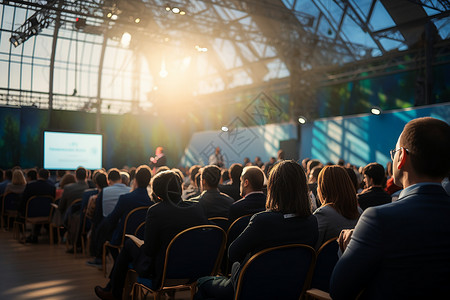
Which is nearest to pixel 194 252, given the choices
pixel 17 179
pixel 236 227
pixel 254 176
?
pixel 236 227

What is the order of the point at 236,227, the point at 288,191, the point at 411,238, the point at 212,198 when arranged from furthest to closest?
the point at 212,198 → the point at 236,227 → the point at 288,191 → the point at 411,238

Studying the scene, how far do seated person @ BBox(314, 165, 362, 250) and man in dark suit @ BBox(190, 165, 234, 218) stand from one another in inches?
52.8

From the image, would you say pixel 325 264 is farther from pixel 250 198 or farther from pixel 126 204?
pixel 126 204

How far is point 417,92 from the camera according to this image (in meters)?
11.7

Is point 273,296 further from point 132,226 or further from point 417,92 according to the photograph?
point 417,92

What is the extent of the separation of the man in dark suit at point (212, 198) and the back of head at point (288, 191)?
172cm

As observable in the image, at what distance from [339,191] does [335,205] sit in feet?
0.31

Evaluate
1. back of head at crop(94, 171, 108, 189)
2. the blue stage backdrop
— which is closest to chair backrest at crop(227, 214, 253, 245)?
back of head at crop(94, 171, 108, 189)

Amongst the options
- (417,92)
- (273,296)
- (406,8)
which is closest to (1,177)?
(273,296)

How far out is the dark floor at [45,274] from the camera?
4023mm

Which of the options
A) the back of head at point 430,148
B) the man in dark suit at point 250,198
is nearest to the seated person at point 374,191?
the man in dark suit at point 250,198

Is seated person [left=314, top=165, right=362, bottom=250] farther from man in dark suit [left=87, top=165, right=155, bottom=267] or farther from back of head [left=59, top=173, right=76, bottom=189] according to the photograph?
back of head [left=59, top=173, right=76, bottom=189]

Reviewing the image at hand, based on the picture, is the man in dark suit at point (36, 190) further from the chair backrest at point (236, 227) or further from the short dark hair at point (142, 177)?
the chair backrest at point (236, 227)

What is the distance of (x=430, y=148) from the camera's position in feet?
4.16
